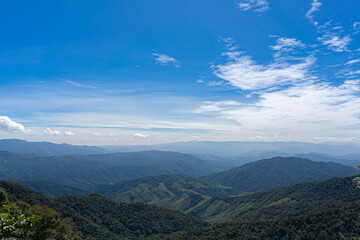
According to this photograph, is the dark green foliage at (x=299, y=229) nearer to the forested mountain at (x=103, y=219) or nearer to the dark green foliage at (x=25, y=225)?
the forested mountain at (x=103, y=219)

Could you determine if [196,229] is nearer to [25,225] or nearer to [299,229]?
[299,229]

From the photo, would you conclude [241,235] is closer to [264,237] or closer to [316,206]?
[264,237]

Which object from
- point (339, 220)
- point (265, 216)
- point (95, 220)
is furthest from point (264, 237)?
point (95, 220)

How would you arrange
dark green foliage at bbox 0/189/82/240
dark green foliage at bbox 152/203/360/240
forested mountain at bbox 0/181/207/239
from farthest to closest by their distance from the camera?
forested mountain at bbox 0/181/207/239, dark green foliage at bbox 152/203/360/240, dark green foliage at bbox 0/189/82/240

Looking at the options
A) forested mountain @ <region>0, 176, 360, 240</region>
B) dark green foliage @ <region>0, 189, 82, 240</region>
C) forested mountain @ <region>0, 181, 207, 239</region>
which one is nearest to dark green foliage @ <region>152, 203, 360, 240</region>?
forested mountain @ <region>0, 176, 360, 240</region>

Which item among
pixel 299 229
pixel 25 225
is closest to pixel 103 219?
pixel 299 229

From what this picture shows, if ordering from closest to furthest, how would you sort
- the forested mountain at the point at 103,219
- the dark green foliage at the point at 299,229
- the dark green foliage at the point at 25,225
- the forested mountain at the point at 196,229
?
the dark green foliage at the point at 25,225 → the dark green foliage at the point at 299,229 → the forested mountain at the point at 196,229 → the forested mountain at the point at 103,219

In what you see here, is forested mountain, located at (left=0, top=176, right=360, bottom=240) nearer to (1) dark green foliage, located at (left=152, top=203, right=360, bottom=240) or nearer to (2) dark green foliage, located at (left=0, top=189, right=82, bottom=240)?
(1) dark green foliage, located at (left=152, top=203, right=360, bottom=240)

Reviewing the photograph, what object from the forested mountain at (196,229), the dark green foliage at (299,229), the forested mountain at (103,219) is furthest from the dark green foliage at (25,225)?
the dark green foliage at (299,229)
